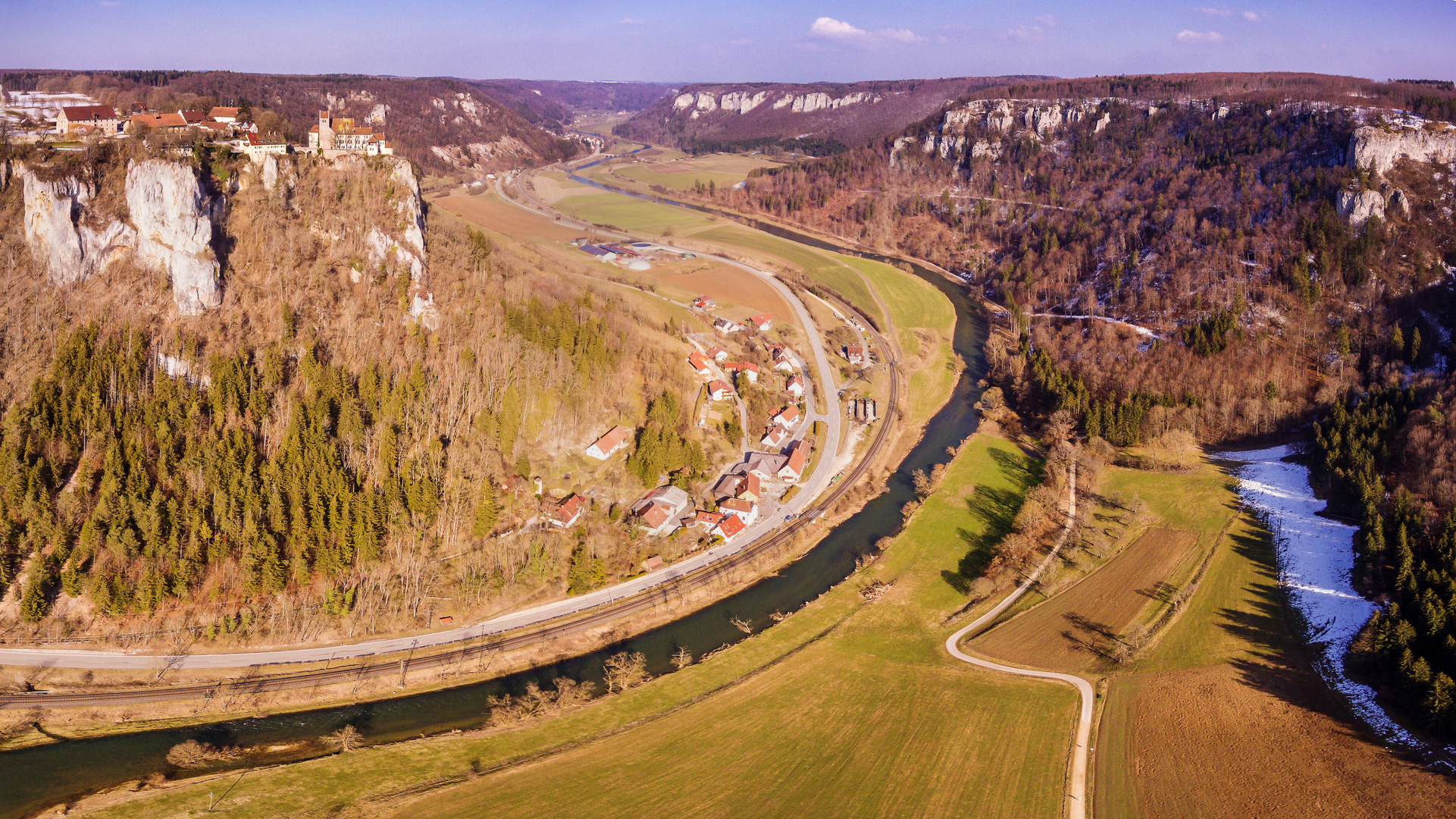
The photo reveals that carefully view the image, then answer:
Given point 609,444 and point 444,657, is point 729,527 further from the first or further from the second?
point 444,657

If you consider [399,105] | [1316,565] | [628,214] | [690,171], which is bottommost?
[1316,565]

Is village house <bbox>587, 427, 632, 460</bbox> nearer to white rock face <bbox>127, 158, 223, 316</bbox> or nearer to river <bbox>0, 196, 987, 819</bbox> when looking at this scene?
river <bbox>0, 196, 987, 819</bbox>

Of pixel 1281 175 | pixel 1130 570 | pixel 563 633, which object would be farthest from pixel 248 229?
pixel 1281 175

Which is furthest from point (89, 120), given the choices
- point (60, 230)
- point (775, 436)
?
point (775, 436)

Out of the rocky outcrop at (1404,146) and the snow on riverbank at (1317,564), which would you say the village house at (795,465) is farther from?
the rocky outcrop at (1404,146)

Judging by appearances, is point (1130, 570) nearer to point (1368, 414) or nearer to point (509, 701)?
point (1368, 414)

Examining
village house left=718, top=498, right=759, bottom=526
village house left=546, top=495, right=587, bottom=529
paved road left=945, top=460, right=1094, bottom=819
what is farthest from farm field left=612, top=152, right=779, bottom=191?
paved road left=945, top=460, right=1094, bottom=819
